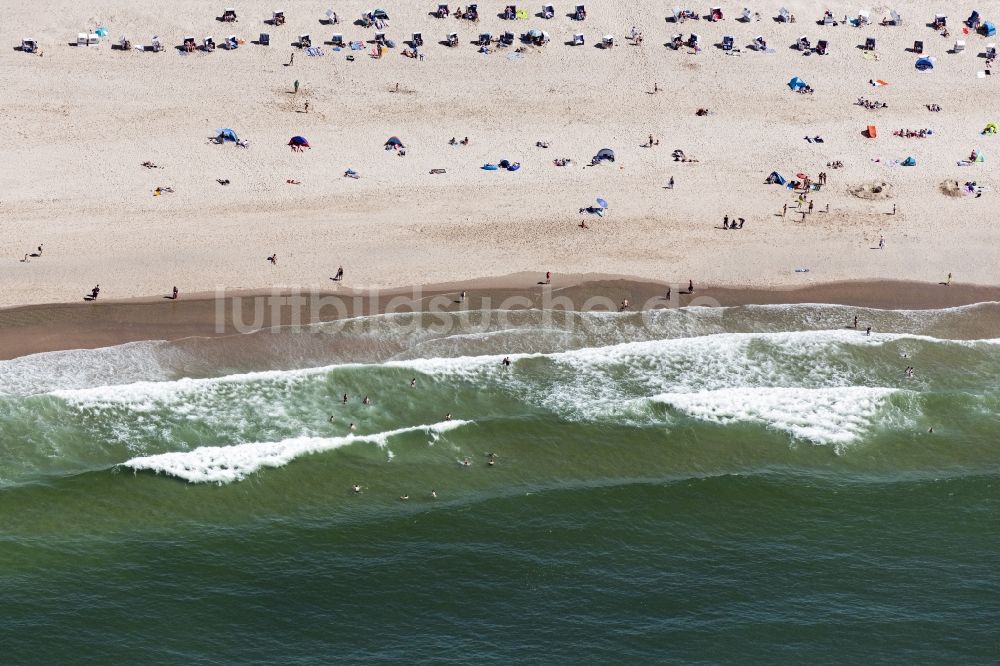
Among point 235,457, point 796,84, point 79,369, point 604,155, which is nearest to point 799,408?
point 604,155

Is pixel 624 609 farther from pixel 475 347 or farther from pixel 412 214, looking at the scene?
pixel 412 214

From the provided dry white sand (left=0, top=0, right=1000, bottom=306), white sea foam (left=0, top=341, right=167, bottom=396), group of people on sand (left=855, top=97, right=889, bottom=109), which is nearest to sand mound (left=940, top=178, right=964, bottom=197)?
dry white sand (left=0, top=0, right=1000, bottom=306)

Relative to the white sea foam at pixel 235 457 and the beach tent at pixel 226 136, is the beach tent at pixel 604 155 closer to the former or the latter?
the beach tent at pixel 226 136

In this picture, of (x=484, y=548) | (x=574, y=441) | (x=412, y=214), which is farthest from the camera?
(x=412, y=214)

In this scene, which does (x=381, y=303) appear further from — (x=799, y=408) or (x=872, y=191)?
(x=872, y=191)

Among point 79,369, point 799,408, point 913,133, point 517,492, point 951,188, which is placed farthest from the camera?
point 913,133

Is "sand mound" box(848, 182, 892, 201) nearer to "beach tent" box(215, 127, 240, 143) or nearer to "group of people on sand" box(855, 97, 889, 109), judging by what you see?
"group of people on sand" box(855, 97, 889, 109)

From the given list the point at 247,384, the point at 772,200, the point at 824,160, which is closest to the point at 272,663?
the point at 247,384

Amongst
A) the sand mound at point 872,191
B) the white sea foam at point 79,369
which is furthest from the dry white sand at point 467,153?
the white sea foam at point 79,369
